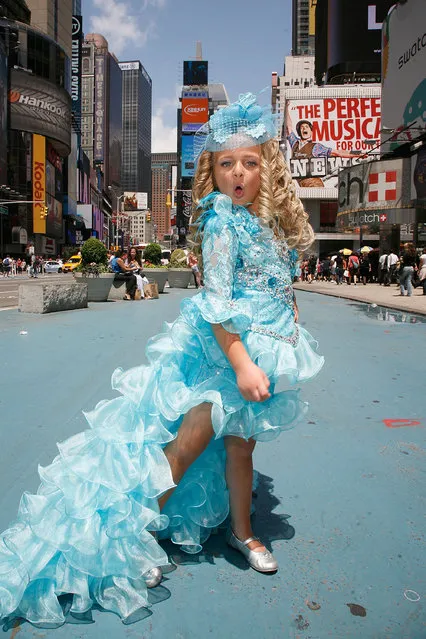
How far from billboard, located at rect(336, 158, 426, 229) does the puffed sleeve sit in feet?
84.4

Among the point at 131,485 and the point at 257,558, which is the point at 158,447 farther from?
the point at 257,558

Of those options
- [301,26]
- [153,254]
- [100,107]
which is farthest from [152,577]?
[100,107]

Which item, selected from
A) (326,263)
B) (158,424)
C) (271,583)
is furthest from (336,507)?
(326,263)

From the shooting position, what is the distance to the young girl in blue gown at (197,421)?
160 cm

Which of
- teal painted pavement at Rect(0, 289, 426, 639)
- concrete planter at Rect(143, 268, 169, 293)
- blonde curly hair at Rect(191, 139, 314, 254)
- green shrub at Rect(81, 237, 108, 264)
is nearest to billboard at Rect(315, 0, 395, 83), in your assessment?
concrete planter at Rect(143, 268, 169, 293)

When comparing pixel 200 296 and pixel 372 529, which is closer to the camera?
pixel 200 296

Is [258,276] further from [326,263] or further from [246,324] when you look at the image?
[326,263]

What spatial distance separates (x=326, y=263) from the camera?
33.9 metres

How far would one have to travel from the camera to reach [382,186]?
2662 cm

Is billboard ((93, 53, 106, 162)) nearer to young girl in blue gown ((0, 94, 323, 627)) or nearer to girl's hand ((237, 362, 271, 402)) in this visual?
young girl in blue gown ((0, 94, 323, 627))

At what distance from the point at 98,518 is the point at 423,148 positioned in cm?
2557

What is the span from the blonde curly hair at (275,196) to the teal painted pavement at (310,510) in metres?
1.14

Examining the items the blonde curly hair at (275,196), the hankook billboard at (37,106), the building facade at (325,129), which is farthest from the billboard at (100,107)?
the blonde curly hair at (275,196)

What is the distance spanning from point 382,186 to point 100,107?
5591 inches
